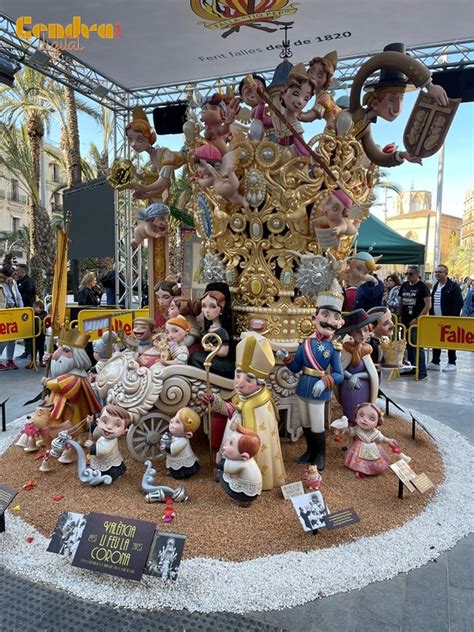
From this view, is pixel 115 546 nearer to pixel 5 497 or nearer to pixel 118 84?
pixel 5 497

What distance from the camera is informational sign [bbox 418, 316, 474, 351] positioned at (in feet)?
25.6

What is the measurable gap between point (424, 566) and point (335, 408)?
2.83 m

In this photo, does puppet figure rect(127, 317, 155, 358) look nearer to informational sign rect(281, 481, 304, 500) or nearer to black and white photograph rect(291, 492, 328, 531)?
informational sign rect(281, 481, 304, 500)

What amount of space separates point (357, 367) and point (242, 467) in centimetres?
175

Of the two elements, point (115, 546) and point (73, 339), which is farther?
point (73, 339)

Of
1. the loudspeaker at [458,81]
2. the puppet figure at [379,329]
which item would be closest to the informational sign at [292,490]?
the puppet figure at [379,329]

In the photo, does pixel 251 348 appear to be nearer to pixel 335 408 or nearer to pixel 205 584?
pixel 205 584

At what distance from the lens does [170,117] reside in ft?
30.3

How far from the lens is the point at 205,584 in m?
2.57

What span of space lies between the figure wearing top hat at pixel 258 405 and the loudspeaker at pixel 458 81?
6404 millimetres

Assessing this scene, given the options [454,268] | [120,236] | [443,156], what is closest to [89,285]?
[120,236]

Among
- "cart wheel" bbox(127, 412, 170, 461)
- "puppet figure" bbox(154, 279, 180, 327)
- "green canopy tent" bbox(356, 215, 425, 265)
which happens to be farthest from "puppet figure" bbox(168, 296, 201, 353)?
"green canopy tent" bbox(356, 215, 425, 265)

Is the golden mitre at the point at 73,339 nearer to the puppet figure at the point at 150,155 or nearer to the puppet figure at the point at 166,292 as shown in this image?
the puppet figure at the point at 166,292

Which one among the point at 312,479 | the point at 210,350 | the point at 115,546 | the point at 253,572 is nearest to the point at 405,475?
the point at 312,479
